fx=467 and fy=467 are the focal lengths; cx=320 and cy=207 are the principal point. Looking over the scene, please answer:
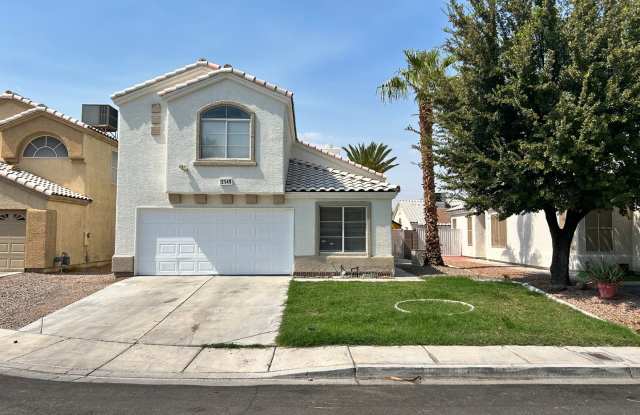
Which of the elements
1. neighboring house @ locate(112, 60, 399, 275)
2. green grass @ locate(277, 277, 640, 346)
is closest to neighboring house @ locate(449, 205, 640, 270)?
neighboring house @ locate(112, 60, 399, 275)

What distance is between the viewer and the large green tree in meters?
10.3

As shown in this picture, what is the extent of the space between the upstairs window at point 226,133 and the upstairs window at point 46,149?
7.75 meters

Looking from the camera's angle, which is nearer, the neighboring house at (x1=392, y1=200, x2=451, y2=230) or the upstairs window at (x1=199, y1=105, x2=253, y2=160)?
the upstairs window at (x1=199, y1=105, x2=253, y2=160)

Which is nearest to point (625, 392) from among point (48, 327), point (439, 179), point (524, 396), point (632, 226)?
point (524, 396)

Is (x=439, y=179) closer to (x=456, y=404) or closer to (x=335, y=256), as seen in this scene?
(x=335, y=256)

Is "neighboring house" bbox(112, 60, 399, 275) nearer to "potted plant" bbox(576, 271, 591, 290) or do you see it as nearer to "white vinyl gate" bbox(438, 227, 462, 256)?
"potted plant" bbox(576, 271, 591, 290)

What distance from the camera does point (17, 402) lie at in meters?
5.76

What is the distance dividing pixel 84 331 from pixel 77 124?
466 inches

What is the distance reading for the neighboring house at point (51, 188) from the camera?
51.9ft

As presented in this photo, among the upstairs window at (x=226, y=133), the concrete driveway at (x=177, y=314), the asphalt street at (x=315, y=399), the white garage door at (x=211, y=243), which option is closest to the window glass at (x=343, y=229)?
the white garage door at (x=211, y=243)

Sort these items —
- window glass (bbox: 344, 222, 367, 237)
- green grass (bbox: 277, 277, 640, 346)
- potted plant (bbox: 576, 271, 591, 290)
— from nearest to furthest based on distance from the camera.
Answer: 1. green grass (bbox: 277, 277, 640, 346)
2. potted plant (bbox: 576, 271, 591, 290)
3. window glass (bbox: 344, 222, 367, 237)

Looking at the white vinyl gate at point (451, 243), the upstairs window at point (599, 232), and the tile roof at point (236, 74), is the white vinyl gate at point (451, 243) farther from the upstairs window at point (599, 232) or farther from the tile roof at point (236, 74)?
the tile roof at point (236, 74)

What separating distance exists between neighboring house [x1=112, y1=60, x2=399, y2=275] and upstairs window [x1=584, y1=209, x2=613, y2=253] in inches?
309

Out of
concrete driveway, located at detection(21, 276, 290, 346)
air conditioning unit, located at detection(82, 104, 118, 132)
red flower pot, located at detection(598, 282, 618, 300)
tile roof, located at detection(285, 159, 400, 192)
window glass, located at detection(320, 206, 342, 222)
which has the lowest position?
concrete driveway, located at detection(21, 276, 290, 346)
